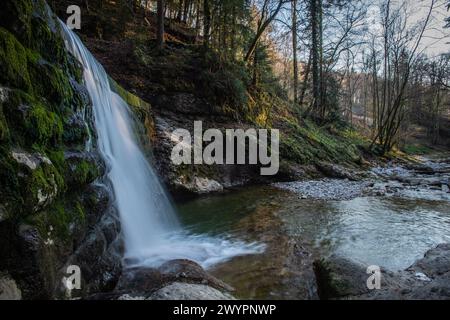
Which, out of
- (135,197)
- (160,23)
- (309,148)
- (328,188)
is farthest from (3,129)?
(309,148)

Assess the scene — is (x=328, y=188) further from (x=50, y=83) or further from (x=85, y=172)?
(x=50, y=83)

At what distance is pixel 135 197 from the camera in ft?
23.4

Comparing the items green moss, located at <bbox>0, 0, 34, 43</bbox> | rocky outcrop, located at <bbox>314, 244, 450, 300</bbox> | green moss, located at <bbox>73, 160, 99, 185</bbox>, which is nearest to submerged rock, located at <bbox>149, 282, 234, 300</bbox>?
rocky outcrop, located at <bbox>314, 244, 450, 300</bbox>

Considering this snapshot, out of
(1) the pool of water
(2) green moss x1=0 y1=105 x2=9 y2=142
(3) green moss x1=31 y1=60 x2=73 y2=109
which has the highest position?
(3) green moss x1=31 y1=60 x2=73 y2=109

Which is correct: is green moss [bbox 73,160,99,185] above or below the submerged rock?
above

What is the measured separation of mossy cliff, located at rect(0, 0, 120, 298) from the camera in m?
2.83

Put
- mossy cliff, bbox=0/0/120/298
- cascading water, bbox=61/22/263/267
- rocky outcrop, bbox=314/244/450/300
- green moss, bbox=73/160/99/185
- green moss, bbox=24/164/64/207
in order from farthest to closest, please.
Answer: cascading water, bbox=61/22/263/267 → green moss, bbox=73/160/99/185 → rocky outcrop, bbox=314/244/450/300 → green moss, bbox=24/164/64/207 → mossy cliff, bbox=0/0/120/298

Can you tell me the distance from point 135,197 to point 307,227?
403 cm

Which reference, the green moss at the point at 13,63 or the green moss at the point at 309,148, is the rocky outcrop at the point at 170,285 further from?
the green moss at the point at 309,148

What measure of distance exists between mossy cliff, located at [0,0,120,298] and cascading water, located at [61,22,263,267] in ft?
3.17

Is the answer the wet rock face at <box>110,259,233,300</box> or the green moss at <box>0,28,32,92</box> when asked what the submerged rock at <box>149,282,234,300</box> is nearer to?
the wet rock face at <box>110,259,233,300</box>

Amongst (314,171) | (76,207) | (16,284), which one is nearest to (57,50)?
(76,207)

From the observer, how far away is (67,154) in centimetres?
411
